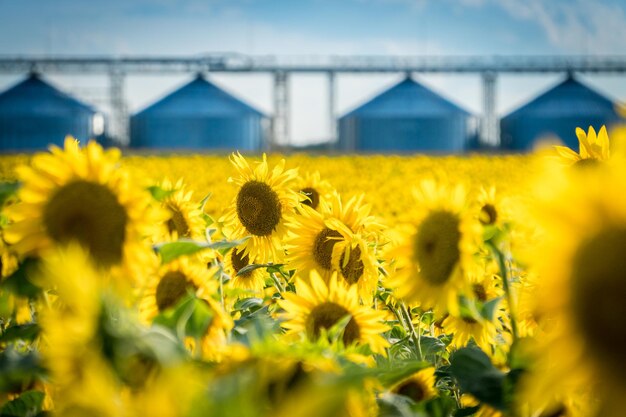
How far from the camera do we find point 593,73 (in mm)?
38969

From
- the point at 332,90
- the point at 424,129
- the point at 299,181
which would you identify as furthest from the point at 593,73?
the point at 299,181

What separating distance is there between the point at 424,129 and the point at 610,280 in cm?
3659

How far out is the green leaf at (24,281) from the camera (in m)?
1.03

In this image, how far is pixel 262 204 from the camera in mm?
2008

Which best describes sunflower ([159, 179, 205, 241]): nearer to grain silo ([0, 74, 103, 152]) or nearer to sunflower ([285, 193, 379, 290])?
sunflower ([285, 193, 379, 290])

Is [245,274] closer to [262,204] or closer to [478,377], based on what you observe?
[262,204]

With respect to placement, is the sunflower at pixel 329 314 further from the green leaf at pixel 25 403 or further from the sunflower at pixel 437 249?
the green leaf at pixel 25 403

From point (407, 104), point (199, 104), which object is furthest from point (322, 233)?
point (407, 104)

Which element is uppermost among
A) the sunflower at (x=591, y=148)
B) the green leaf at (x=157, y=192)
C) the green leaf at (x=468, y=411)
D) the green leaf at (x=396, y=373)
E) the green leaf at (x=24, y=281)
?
the sunflower at (x=591, y=148)

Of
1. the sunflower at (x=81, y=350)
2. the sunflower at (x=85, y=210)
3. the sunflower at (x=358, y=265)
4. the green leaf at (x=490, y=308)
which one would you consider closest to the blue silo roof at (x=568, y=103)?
the sunflower at (x=358, y=265)

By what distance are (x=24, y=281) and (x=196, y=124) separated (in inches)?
1417

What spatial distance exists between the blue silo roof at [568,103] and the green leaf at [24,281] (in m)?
37.7

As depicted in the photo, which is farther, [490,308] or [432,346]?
[432,346]

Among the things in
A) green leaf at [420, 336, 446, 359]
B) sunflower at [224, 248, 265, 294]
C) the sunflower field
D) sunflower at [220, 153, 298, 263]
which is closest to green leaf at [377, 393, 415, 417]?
the sunflower field
